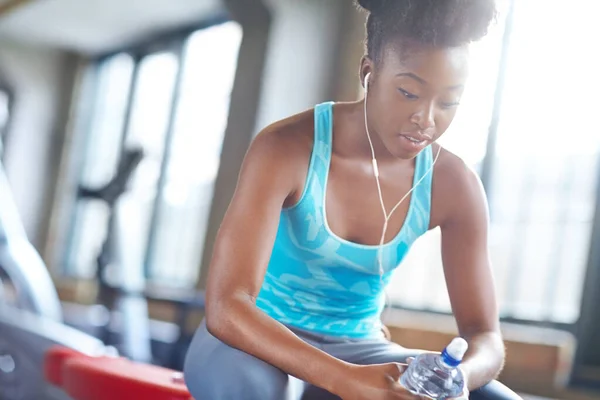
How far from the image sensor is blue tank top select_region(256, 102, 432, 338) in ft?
2.72

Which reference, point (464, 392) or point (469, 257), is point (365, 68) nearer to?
point (469, 257)

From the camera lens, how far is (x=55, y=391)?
1.74 metres

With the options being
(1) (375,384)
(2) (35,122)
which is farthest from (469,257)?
(2) (35,122)

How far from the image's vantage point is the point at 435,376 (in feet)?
2.37

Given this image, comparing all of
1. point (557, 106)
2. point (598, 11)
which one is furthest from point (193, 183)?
point (598, 11)

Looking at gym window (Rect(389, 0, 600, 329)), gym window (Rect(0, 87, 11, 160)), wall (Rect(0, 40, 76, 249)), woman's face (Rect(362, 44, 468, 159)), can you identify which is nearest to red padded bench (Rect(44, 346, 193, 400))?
woman's face (Rect(362, 44, 468, 159))

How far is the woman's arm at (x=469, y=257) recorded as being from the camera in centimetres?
88

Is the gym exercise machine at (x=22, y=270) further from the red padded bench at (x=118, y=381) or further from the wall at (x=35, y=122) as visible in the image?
the wall at (x=35, y=122)

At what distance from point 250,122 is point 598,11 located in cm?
94

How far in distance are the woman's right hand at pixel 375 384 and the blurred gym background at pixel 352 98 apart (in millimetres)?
337

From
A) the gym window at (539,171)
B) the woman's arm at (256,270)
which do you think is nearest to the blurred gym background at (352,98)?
the gym window at (539,171)

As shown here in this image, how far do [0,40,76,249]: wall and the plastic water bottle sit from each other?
14.2 ft

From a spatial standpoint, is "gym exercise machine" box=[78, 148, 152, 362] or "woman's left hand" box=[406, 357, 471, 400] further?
"gym exercise machine" box=[78, 148, 152, 362]

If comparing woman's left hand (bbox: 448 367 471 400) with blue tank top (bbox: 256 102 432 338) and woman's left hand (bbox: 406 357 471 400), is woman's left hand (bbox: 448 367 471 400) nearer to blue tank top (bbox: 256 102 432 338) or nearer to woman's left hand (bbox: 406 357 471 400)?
woman's left hand (bbox: 406 357 471 400)
